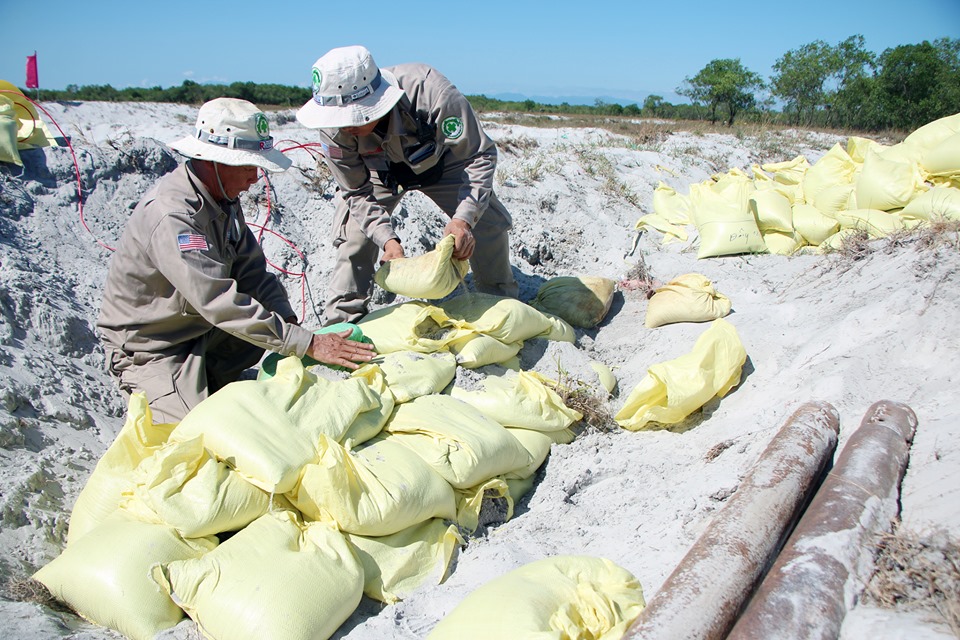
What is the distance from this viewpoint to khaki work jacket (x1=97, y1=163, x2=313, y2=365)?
2346mm

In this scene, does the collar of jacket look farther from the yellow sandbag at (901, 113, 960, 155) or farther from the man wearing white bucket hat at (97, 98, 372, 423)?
the yellow sandbag at (901, 113, 960, 155)

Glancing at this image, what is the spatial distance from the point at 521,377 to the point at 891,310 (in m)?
1.57

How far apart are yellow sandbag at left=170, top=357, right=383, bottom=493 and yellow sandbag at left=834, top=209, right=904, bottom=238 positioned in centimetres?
337

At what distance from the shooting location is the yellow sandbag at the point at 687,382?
2613mm

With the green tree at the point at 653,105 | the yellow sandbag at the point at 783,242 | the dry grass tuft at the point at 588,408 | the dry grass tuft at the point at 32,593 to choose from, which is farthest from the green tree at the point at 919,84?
the dry grass tuft at the point at 32,593

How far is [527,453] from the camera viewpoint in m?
2.51

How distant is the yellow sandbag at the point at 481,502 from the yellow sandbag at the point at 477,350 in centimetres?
61

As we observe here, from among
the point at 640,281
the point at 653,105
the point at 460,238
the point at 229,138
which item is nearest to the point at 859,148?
the point at 640,281

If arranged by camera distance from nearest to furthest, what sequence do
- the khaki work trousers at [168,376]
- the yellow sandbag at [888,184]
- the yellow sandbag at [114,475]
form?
the yellow sandbag at [114,475] < the khaki work trousers at [168,376] < the yellow sandbag at [888,184]

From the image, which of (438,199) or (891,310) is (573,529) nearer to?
(891,310)

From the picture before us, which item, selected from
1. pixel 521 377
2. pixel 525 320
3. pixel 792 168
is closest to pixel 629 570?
pixel 521 377

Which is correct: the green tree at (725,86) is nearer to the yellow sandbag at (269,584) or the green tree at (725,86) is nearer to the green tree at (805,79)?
the green tree at (805,79)

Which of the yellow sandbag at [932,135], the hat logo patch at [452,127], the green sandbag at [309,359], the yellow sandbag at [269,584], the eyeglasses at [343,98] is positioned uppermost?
the yellow sandbag at [932,135]

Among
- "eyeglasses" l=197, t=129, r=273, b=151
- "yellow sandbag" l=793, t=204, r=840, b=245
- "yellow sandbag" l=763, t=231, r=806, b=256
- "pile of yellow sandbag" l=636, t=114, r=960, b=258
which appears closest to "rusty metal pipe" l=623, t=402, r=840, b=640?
"eyeglasses" l=197, t=129, r=273, b=151
